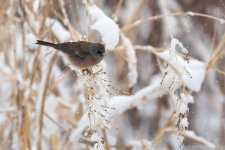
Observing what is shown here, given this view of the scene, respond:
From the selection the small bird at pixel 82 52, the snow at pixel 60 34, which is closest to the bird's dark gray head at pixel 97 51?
the small bird at pixel 82 52

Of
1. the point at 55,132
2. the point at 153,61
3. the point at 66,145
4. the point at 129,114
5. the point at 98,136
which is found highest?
the point at 153,61

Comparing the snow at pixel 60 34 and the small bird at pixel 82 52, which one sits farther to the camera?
the snow at pixel 60 34

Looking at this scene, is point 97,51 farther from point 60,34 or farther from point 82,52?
point 60,34

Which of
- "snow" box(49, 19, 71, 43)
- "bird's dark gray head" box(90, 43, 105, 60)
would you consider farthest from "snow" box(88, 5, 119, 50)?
"snow" box(49, 19, 71, 43)

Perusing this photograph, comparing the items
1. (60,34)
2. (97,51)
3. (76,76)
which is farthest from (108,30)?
(76,76)

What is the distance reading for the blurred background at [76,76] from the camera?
5.14ft

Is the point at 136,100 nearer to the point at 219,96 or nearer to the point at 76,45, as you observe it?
the point at 76,45

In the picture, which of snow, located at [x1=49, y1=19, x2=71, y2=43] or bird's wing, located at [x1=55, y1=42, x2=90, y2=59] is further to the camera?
snow, located at [x1=49, y1=19, x2=71, y2=43]

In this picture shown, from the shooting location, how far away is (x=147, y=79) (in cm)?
327

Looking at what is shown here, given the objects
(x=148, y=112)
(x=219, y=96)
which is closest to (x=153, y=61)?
(x=148, y=112)

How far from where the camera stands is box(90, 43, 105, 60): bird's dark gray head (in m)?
1.27

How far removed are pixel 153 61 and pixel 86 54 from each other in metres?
2.07

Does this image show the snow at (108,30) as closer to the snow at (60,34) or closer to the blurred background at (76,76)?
the blurred background at (76,76)

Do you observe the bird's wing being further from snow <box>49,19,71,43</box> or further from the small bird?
snow <box>49,19,71,43</box>
